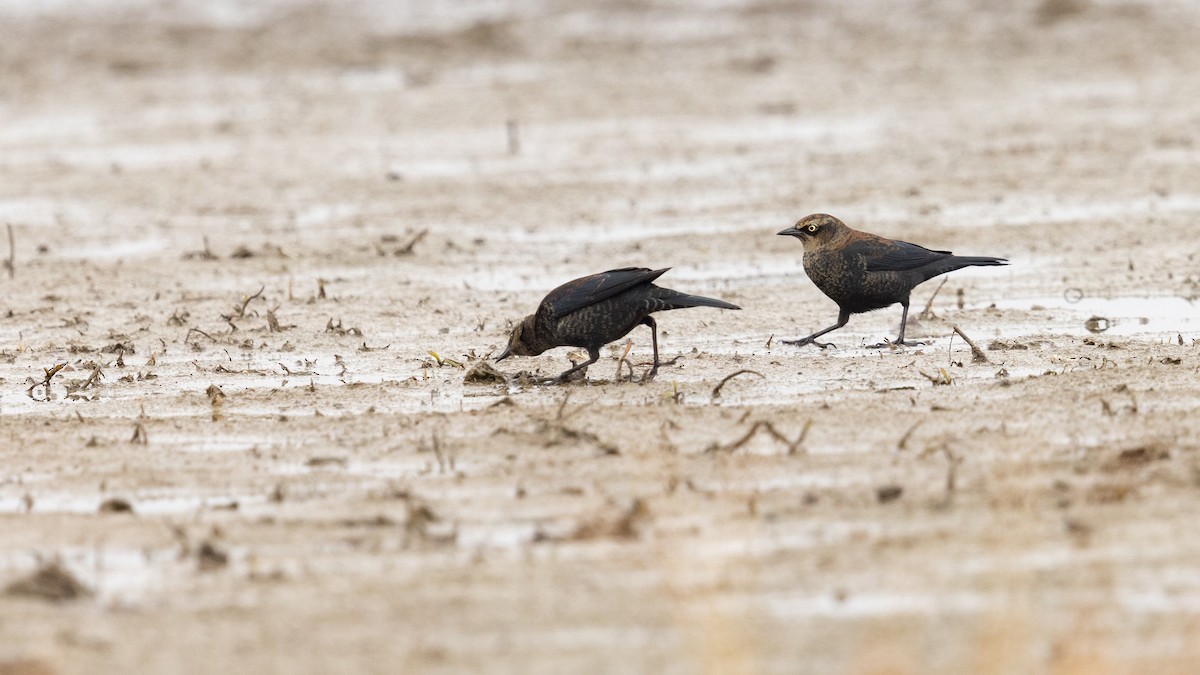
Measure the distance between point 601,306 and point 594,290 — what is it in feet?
0.28

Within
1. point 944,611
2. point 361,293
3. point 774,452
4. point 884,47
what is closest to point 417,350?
point 361,293

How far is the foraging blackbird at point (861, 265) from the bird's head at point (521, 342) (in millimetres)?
1454

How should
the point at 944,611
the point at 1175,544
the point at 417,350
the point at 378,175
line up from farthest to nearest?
1. the point at 378,175
2. the point at 417,350
3. the point at 1175,544
4. the point at 944,611

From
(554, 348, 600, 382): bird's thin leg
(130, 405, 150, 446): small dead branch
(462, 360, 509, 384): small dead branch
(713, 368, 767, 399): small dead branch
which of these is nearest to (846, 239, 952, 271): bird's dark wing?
(713, 368, 767, 399): small dead branch

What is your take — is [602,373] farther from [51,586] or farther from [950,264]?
[51,586]

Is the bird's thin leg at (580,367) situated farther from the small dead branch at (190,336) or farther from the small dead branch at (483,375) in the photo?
the small dead branch at (190,336)

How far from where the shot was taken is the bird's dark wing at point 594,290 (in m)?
8.13

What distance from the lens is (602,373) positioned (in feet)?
28.1

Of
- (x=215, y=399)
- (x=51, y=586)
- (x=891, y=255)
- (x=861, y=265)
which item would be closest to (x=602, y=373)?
(x=861, y=265)

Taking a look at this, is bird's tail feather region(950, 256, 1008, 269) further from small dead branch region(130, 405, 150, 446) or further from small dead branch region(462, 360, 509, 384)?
small dead branch region(130, 405, 150, 446)

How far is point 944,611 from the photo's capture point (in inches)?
191

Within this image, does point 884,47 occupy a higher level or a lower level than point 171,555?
higher

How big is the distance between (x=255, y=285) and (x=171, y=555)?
5375 mm

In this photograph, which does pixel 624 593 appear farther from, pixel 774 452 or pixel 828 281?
pixel 828 281
